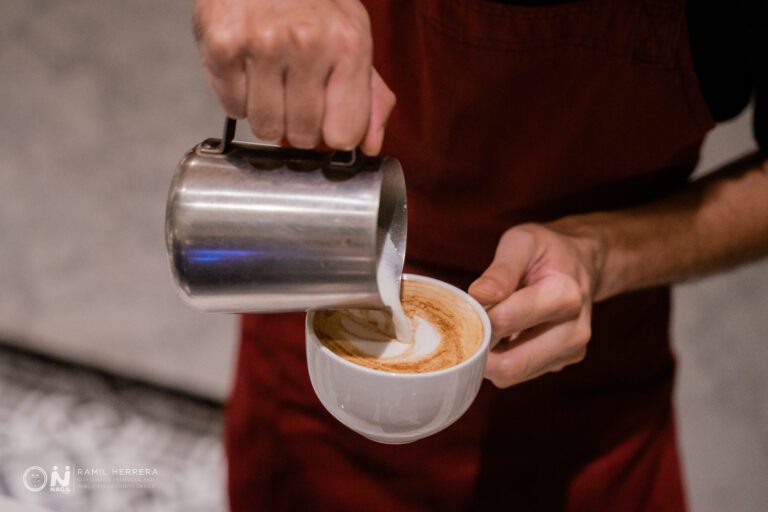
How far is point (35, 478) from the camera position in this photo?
1.93 metres

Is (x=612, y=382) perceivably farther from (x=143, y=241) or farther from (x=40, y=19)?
(x=40, y=19)

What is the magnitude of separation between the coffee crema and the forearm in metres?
0.22

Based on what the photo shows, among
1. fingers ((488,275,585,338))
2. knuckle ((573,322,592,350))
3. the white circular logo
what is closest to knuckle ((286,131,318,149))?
fingers ((488,275,585,338))

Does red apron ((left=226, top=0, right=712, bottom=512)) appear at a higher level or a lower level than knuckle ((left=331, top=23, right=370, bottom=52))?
lower

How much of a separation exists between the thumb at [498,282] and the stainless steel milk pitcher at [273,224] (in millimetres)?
186

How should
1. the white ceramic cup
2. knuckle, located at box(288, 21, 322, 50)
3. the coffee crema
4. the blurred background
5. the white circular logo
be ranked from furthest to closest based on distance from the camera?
the blurred background → the white circular logo → the coffee crema → the white ceramic cup → knuckle, located at box(288, 21, 322, 50)

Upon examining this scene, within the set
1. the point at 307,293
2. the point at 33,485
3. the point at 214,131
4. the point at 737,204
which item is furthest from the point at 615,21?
the point at 33,485

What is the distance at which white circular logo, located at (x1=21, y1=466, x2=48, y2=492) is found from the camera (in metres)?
1.91

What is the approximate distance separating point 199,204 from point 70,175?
75.6 inches

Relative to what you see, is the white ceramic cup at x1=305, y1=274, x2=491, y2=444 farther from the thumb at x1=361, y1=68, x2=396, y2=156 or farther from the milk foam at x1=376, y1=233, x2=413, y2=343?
the thumb at x1=361, y1=68, x2=396, y2=156

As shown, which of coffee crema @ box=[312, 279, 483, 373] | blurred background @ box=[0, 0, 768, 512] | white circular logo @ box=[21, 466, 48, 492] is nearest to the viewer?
coffee crema @ box=[312, 279, 483, 373]

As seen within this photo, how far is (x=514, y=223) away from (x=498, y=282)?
24cm

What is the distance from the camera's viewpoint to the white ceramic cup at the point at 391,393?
0.72m

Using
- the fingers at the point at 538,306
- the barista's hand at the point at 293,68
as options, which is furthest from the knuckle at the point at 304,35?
the fingers at the point at 538,306
